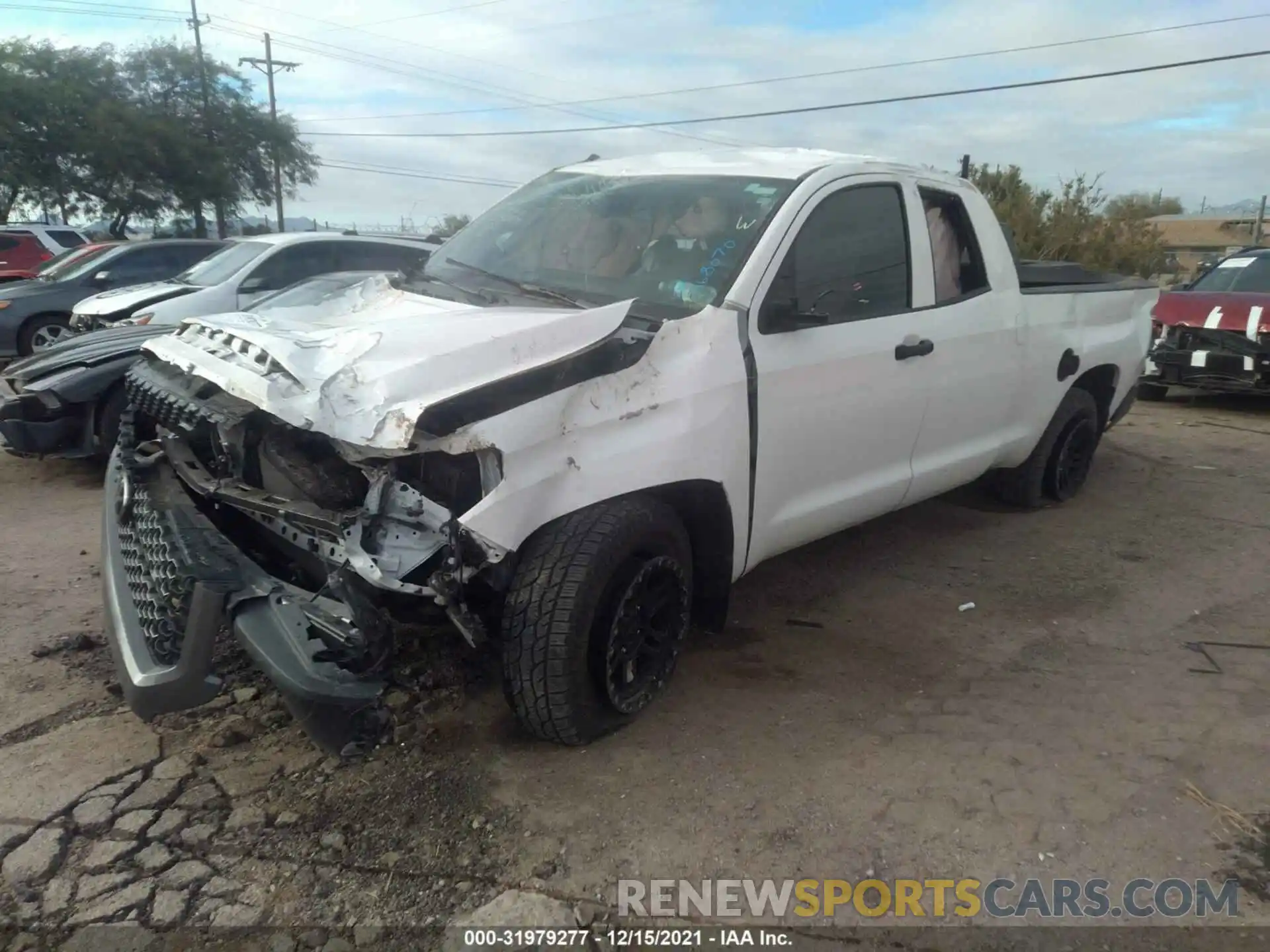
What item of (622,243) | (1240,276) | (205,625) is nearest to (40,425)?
(205,625)

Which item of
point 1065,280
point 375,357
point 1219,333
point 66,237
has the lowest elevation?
point 1219,333

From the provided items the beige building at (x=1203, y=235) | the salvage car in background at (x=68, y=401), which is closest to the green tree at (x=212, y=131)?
the salvage car in background at (x=68, y=401)

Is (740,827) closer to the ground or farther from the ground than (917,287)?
closer to the ground

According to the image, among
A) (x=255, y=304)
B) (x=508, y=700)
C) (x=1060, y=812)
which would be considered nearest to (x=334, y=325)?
(x=508, y=700)

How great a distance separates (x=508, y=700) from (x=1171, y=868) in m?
1.94

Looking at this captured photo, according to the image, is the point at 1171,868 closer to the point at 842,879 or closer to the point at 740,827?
the point at 842,879

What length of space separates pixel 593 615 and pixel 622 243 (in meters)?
1.56

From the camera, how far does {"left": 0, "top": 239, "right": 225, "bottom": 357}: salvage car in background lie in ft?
35.3

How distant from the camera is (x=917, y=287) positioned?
412 cm

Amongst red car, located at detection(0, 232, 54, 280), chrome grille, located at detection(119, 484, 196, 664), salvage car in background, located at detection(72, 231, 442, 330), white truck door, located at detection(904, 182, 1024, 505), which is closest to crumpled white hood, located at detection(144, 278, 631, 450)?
chrome grille, located at detection(119, 484, 196, 664)

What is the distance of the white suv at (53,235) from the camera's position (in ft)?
54.2

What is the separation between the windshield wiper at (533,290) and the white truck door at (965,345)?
1516 mm

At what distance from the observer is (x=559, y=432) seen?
8.93 feet

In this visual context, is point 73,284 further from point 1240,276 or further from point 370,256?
point 1240,276
